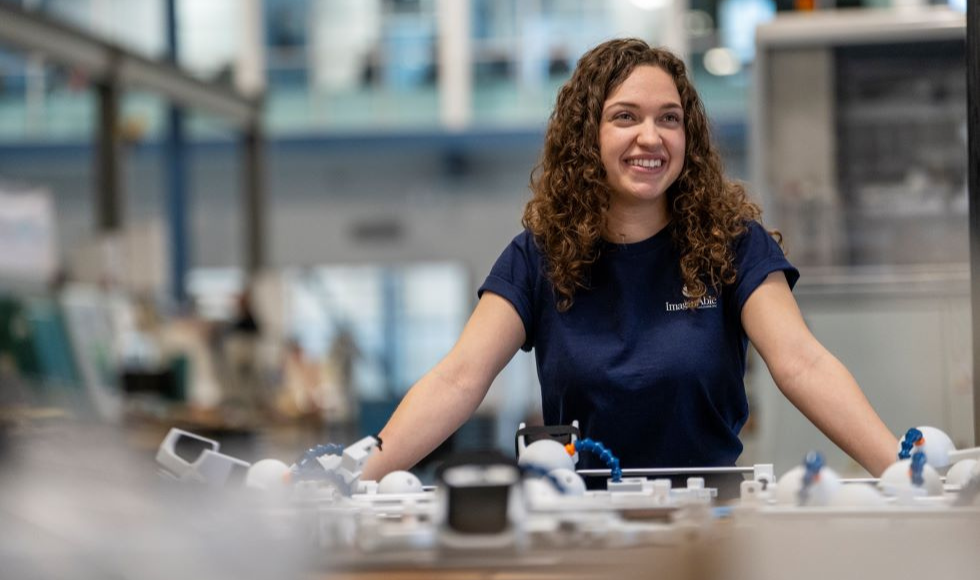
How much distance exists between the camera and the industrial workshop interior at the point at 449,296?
98 centimetres

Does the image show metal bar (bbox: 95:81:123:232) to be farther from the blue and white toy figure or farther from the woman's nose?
the blue and white toy figure

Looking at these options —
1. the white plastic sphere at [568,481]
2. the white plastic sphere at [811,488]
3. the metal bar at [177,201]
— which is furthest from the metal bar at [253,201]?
the white plastic sphere at [811,488]

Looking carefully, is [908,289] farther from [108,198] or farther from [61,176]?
[61,176]

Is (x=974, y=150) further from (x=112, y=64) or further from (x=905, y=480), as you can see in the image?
(x=112, y=64)

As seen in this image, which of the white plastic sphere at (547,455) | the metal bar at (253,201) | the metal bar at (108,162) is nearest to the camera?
the white plastic sphere at (547,455)

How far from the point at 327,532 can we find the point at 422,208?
54.4 feet

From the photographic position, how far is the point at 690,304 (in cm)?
196

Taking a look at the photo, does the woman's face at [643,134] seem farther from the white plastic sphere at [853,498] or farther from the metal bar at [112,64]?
the metal bar at [112,64]

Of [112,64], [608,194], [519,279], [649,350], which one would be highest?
[112,64]

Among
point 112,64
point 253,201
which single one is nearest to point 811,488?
point 112,64

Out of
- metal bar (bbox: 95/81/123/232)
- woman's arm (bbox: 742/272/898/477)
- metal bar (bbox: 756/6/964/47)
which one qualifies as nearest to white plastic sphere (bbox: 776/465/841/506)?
woman's arm (bbox: 742/272/898/477)

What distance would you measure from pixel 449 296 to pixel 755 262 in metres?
15.8

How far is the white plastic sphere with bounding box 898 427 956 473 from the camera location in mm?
1487

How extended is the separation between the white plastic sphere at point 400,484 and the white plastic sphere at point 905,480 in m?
0.46
